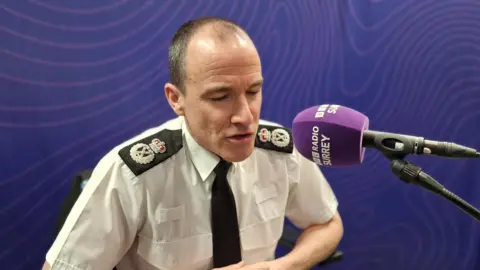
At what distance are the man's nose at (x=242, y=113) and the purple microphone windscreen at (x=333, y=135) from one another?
16 centimetres

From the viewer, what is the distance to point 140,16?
5.39 feet

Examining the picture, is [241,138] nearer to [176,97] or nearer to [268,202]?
[176,97]

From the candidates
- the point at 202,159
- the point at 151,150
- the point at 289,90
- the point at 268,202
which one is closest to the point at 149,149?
the point at 151,150

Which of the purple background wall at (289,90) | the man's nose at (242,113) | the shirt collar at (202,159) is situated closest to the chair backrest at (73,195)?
the purple background wall at (289,90)

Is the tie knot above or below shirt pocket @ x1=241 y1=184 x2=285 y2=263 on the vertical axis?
above

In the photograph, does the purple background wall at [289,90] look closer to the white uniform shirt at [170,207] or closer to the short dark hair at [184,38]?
the white uniform shirt at [170,207]

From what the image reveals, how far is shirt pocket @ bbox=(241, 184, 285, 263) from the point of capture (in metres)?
1.24

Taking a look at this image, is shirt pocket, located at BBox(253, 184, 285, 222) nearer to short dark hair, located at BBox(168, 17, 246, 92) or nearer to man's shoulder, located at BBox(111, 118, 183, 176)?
man's shoulder, located at BBox(111, 118, 183, 176)

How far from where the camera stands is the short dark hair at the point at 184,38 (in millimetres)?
1016

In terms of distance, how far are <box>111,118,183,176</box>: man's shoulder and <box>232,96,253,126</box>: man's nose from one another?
24 cm

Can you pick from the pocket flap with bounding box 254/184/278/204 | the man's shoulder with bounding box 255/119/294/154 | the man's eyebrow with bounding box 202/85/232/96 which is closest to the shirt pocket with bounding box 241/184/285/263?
the pocket flap with bounding box 254/184/278/204

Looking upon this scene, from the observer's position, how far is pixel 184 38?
1.04 m

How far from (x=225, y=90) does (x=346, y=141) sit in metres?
0.32

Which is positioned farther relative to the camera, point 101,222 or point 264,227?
point 264,227
